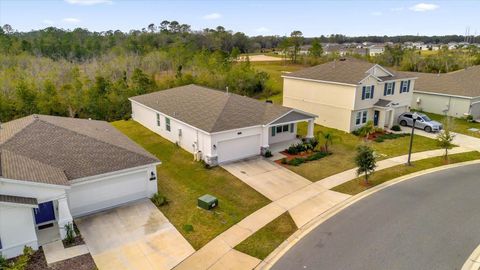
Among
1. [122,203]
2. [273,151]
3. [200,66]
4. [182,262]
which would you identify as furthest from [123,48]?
[182,262]

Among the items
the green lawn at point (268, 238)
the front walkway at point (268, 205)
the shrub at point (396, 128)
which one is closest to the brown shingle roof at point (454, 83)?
the shrub at point (396, 128)

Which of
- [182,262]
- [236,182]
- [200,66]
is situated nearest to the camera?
[182,262]

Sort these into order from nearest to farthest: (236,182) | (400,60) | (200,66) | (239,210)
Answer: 1. (239,210)
2. (236,182)
3. (200,66)
4. (400,60)

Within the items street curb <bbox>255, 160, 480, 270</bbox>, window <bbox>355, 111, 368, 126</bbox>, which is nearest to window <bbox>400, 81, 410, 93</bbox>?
window <bbox>355, 111, 368, 126</bbox>

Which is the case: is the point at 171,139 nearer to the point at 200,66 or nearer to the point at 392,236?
the point at 392,236

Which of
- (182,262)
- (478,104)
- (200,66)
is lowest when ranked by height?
(182,262)

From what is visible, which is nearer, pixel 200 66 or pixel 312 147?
pixel 312 147

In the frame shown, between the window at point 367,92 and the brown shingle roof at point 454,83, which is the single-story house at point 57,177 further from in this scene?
the brown shingle roof at point 454,83

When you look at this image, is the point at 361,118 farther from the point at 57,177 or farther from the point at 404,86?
the point at 57,177
